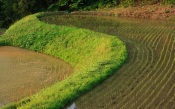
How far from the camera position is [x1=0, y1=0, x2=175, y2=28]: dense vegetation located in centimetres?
2210

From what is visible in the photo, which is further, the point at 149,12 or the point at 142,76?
the point at 149,12

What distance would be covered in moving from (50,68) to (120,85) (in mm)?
4056

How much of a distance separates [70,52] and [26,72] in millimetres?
2383

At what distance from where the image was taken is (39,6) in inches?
997

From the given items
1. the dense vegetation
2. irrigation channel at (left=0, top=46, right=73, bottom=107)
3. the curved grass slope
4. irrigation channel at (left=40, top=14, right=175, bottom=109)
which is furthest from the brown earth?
irrigation channel at (left=0, top=46, right=73, bottom=107)

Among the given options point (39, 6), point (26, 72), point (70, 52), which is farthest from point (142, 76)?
point (39, 6)

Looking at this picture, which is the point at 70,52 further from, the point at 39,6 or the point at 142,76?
the point at 39,6

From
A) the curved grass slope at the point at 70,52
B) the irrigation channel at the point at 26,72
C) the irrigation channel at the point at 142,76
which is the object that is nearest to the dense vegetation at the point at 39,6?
the curved grass slope at the point at 70,52

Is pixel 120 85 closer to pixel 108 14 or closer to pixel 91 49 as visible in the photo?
pixel 91 49

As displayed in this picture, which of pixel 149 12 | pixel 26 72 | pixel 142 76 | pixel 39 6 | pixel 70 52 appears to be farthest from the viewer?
pixel 39 6

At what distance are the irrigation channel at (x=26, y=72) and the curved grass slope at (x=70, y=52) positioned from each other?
0.51 m

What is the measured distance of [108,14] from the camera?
61.9 ft

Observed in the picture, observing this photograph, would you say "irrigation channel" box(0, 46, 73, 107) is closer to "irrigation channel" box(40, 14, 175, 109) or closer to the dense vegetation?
"irrigation channel" box(40, 14, 175, 109)

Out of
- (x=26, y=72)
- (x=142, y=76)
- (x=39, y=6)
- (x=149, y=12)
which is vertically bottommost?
(x=26, y=72)
